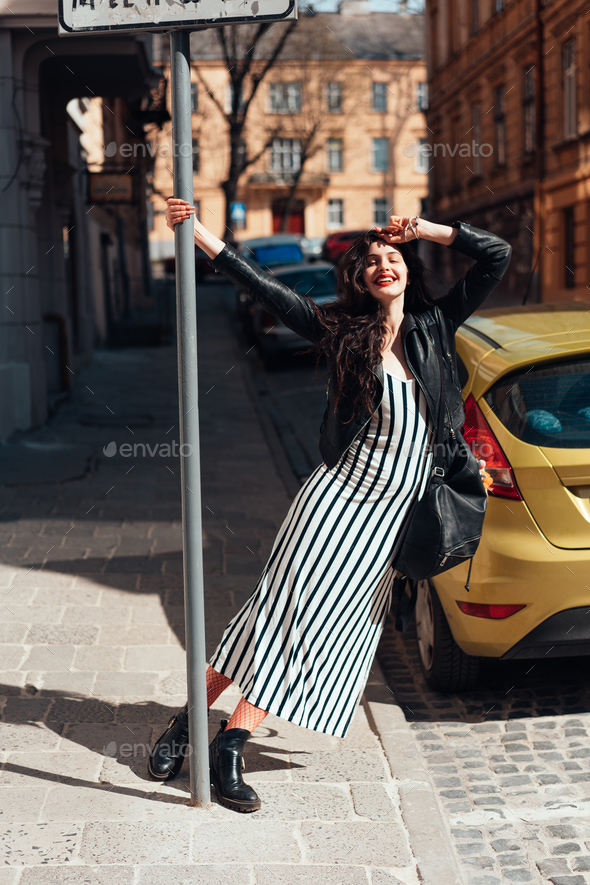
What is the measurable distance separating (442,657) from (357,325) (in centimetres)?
168

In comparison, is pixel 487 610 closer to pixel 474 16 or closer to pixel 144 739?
pixel 144 739

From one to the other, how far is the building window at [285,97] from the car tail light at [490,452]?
4284 cm

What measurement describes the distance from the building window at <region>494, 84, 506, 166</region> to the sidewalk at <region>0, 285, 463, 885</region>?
21.5m

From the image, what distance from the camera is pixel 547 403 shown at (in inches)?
153

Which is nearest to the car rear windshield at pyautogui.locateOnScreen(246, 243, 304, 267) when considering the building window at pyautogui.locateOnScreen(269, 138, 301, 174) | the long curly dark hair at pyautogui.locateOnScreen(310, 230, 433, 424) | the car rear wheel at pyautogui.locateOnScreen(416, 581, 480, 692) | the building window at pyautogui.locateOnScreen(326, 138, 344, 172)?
the building window at pyautogui.locateOnScreen(269, 138, 301, 174)

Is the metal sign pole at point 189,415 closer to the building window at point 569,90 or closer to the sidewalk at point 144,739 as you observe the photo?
the sidewalk at point 144,739

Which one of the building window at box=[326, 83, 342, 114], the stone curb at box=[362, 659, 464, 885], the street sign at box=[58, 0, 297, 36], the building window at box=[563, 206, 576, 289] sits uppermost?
the building window at box=[326, 83, 342, 114]

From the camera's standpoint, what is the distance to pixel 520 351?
4023mm

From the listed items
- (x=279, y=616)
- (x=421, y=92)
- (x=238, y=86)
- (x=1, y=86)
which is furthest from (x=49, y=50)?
(x=421, y=92)

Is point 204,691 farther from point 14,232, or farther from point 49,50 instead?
point 49,50

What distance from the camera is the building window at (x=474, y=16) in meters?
29.1

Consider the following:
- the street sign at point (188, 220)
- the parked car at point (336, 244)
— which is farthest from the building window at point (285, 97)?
the street sign at point (188, 220)

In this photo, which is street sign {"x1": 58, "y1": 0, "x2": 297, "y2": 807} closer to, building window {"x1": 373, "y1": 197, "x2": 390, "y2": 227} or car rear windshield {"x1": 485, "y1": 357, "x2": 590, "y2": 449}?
car rear windshield {"x1": 485, "y1": 357, "x2": 590, "y2": 449}

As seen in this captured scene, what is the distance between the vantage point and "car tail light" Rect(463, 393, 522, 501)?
12.5 ft
